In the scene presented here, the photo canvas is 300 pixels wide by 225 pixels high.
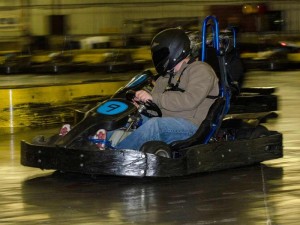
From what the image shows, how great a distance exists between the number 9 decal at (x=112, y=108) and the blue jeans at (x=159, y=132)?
0.20 meters

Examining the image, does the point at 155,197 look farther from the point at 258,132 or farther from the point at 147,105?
the point at 258,132

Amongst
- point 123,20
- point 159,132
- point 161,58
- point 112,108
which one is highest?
point 123,20

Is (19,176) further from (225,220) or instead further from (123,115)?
(225,220)

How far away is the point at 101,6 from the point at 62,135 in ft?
42.7

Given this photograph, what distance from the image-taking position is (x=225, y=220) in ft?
16.7

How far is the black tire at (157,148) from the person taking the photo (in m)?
6.16

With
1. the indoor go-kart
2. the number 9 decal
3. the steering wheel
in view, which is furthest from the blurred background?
the number 9 decal

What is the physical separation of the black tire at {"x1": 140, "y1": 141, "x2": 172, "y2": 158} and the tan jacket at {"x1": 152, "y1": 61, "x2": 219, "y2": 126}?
325 millimetres

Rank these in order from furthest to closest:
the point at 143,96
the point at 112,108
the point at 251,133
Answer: the point at 251,133 → the point at 143,96 → the point at 112,108

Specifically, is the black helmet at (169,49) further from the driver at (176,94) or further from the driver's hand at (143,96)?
the driver's hand at (143,96)

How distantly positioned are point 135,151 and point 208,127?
2.21 feet

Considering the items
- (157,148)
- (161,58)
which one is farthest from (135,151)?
(161,58)

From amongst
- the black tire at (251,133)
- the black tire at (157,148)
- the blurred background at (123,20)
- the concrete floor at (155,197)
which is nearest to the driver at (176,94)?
the black tire at (157,148)

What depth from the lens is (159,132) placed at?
6348 millimetres
